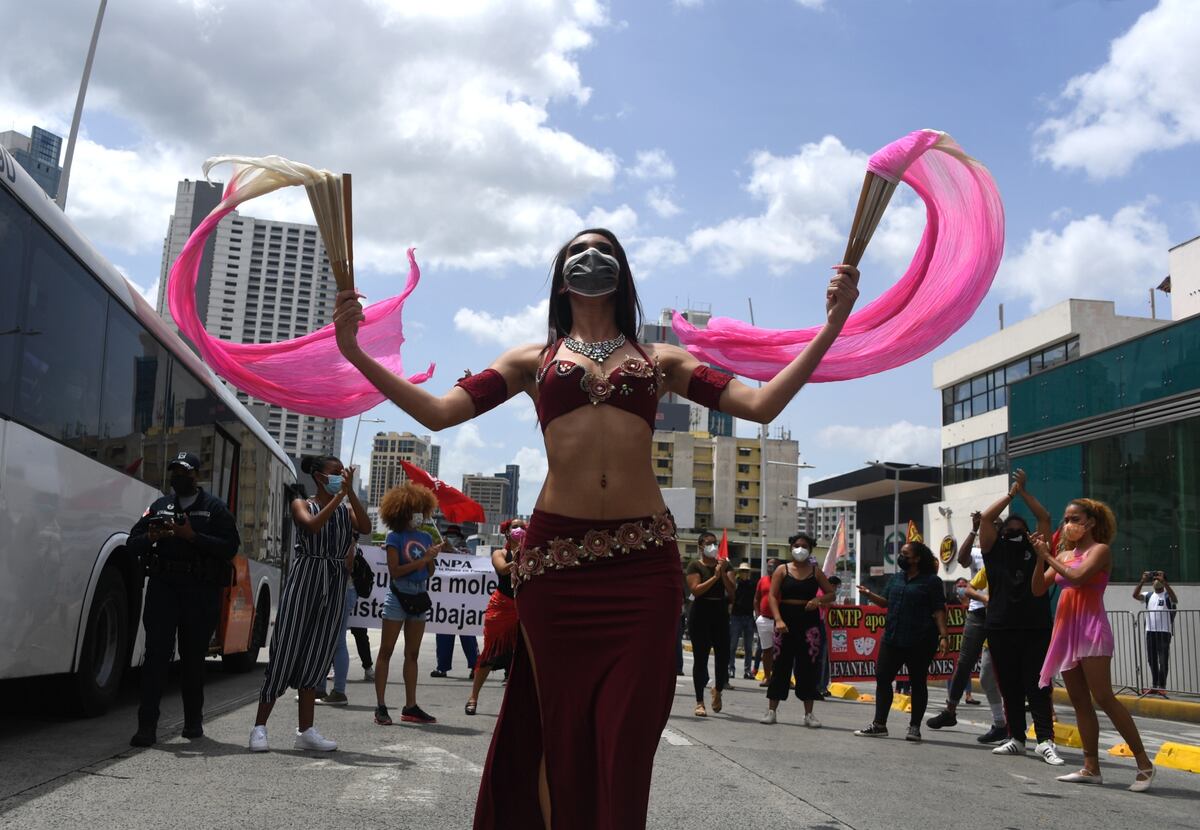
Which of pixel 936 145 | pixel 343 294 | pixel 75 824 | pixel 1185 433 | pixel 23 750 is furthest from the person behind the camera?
pixel 1185 433

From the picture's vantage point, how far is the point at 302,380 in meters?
5.59

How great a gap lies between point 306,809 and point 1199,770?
7.15m

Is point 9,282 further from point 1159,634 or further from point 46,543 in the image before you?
point 1159,634

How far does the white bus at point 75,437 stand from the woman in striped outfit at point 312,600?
63.7 inches

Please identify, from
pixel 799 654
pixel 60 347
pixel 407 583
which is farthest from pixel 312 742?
pixel 799 654

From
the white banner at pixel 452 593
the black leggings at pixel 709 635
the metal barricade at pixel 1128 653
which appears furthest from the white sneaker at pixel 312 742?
the metal barricade at pixel 1128 653

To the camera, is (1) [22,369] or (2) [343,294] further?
(1) [22,369]

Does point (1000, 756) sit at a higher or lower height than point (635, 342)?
lower

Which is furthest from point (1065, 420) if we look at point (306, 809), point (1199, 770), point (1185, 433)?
point (306, 809)

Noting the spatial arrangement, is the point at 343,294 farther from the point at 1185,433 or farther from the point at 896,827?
the point at 1185,433

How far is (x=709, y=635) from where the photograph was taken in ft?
39.7

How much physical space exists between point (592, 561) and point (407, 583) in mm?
6449

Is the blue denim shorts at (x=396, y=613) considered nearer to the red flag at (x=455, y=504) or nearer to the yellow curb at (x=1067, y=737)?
the red flag at (x=455, y=504)

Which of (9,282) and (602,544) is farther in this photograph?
(9,282)
